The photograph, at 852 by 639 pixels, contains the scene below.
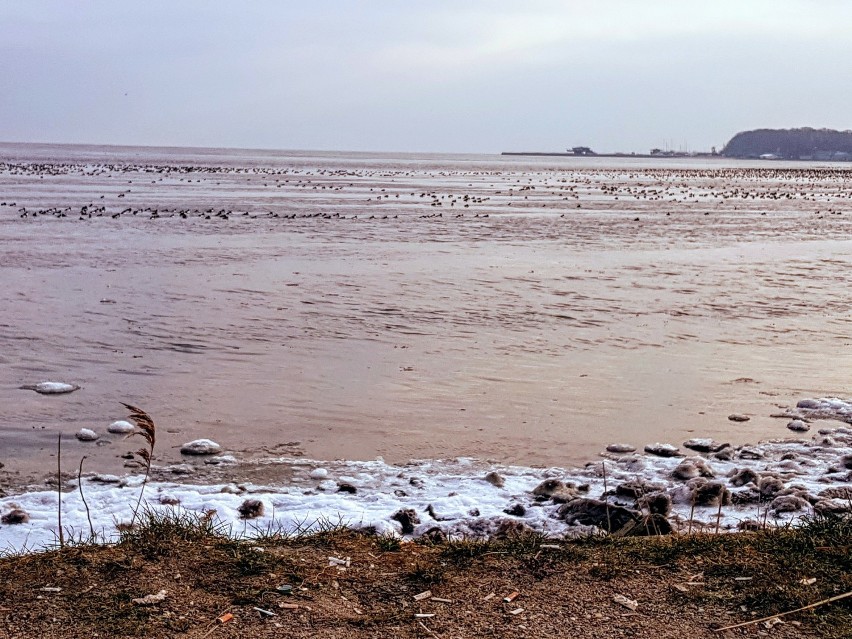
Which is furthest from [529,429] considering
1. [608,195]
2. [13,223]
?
[608,195]

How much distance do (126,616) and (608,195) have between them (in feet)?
147

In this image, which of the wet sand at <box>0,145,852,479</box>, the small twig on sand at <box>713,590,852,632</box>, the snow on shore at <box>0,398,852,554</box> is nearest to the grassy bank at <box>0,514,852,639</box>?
the small twig on sand at <box>713,590,852,632</box>

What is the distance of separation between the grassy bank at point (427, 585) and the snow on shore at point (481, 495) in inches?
21.6

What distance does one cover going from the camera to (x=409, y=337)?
453 inches

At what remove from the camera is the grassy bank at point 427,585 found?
152 inches

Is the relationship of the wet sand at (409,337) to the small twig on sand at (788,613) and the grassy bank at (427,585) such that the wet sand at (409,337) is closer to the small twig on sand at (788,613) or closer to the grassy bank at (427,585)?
the grassy bank at (427,585)

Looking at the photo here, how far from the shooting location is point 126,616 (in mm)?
3883

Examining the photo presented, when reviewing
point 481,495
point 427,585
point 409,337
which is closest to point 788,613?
point 427,585

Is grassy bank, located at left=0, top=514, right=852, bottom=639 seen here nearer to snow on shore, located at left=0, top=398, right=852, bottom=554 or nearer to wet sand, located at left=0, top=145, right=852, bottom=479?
snow on shore, located at left=0, top=398, right=852, bottom=554

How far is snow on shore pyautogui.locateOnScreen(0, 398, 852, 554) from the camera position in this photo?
5.61m

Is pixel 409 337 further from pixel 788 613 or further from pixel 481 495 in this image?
pixel 788 613

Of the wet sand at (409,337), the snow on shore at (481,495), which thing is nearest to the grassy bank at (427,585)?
the snow on shore at (481,495)

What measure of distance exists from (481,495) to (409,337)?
5.36 metres

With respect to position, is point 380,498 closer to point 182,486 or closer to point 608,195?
point 182,486
